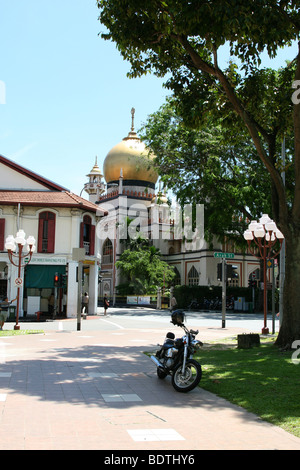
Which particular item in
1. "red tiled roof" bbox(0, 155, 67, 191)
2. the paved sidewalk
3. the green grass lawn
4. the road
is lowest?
the road

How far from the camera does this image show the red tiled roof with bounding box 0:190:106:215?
29922 mm

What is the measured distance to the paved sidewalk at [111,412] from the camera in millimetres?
5566

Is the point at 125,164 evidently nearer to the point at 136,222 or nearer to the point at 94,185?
the point at 136,222

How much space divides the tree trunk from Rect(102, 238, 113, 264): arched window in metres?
48.3

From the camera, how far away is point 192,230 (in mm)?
41188

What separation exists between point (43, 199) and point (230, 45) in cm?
2004

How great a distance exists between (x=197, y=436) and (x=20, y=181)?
27912 mm

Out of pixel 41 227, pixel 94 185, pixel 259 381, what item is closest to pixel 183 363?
pixel 259 381

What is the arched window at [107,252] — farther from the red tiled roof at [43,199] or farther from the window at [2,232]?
the window at [2,232]

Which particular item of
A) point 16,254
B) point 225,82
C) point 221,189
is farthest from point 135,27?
point 221,189

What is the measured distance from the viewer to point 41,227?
3050 cm

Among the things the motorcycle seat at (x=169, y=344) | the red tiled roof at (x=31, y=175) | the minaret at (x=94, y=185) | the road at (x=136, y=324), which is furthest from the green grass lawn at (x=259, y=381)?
the minaret at (x=94, y=185)

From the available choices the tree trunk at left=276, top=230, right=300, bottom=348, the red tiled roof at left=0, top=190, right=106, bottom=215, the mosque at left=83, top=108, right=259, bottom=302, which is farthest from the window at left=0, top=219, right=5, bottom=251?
the mosque at left=83, top=108, right=259, bottom=302

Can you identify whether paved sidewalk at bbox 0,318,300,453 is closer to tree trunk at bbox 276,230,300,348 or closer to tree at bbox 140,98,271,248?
tree trunk at bbox 276,230,300,348
